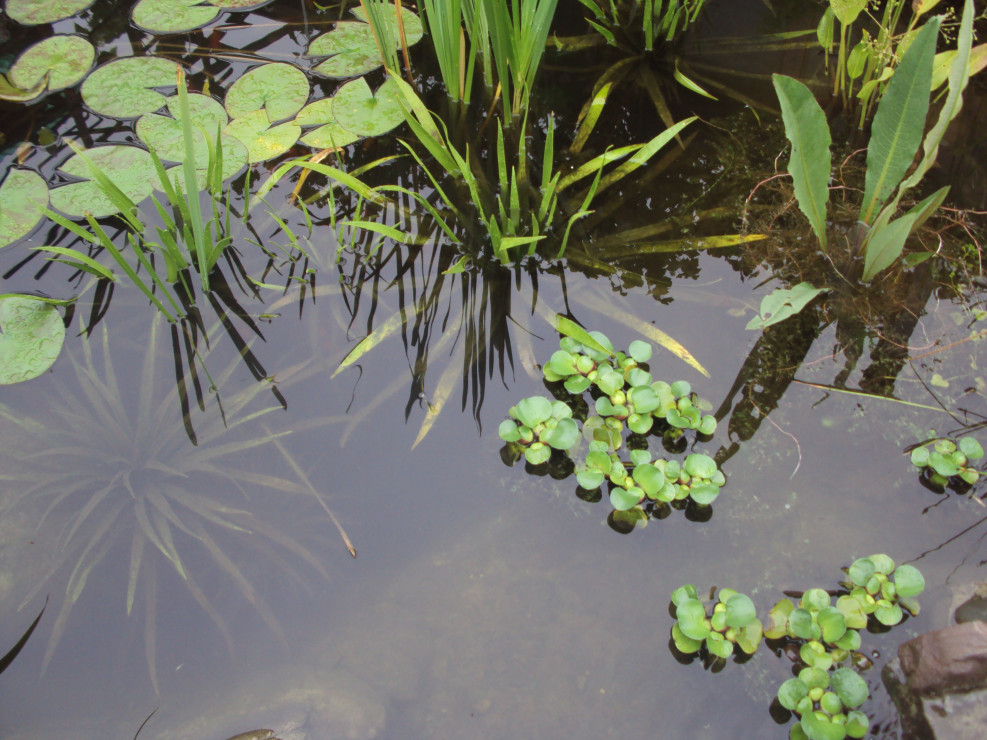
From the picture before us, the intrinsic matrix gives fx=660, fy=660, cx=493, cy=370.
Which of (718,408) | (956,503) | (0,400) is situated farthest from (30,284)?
(956,503)

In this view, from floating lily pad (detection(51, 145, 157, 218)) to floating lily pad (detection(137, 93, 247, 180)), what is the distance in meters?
0.07

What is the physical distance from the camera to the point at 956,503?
1.44 m

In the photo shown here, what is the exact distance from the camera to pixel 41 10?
237cm

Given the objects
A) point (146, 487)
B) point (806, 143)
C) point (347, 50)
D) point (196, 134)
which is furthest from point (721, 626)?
point (347, 50)

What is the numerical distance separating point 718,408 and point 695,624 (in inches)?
21.3

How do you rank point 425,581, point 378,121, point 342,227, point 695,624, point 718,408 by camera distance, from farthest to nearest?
point 378,121, point 342,227, point 718,408, point 425,581, point 695,624

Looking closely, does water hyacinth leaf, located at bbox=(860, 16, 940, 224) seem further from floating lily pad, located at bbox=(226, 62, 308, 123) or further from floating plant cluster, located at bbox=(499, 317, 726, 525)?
floating lily pad, located at bbox=(226, 62, 308, 123)

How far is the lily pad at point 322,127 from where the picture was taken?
6.81ft

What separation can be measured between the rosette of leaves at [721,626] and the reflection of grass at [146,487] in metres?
0.77

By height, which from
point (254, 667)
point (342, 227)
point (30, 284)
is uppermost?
point (342, 227)

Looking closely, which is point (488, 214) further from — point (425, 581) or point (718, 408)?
point (425, 581)

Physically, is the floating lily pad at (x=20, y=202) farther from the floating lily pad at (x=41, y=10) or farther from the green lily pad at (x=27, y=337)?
the floating lily pad at (x=41, y=10)

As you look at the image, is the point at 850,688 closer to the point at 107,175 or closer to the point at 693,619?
the point at 693,619

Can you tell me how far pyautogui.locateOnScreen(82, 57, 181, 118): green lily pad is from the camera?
7.06 ft
